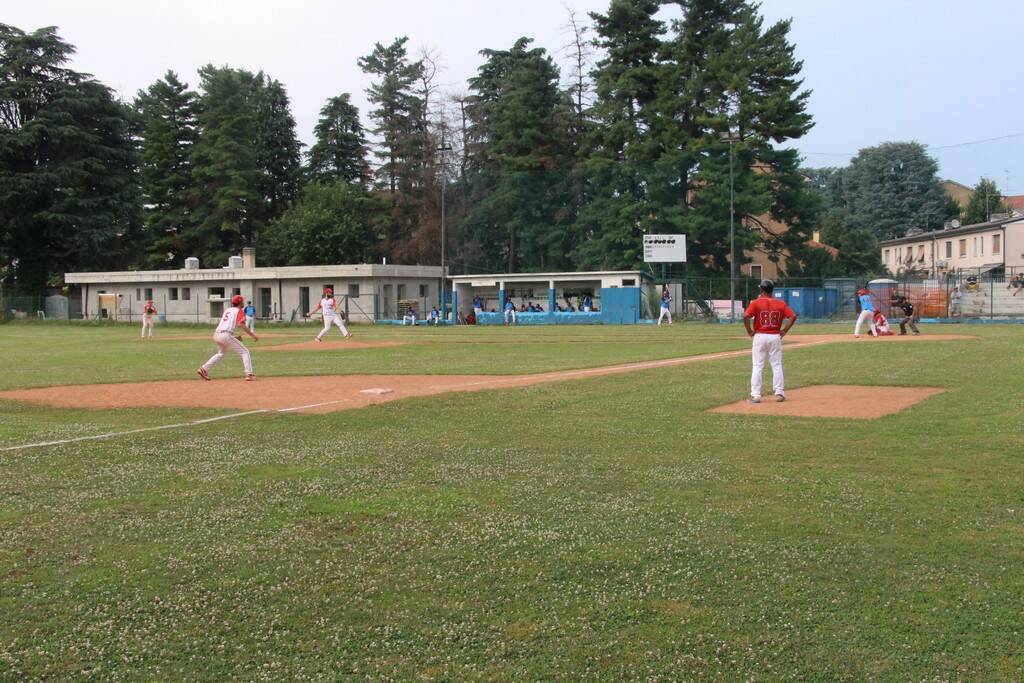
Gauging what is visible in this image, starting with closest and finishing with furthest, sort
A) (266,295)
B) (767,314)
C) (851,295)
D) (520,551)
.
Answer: (520,551) < (767,314) < (851,295) < (266,295)

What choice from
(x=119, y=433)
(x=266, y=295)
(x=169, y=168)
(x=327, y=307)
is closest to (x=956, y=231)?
(x=266, y=295)

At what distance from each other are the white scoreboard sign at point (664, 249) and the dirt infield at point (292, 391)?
3783 cm

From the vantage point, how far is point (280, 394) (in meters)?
15.3

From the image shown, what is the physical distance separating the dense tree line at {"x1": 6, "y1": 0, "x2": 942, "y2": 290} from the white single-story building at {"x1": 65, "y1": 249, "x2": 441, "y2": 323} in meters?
4.71

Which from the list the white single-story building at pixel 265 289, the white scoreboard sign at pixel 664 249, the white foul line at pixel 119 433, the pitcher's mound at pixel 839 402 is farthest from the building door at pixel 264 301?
the pitcher's mound at pixel 839 402

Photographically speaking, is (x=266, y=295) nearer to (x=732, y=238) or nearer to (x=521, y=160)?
(x=521, y=160)

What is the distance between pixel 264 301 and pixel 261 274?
8.83ft

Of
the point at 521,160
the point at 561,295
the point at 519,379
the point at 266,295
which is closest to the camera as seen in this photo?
the point at 519,379

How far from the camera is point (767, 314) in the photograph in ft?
44.5

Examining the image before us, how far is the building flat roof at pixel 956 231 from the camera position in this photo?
65981 millimetres

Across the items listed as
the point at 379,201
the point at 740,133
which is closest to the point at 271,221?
the point at 379,201

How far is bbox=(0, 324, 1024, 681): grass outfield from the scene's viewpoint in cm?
424

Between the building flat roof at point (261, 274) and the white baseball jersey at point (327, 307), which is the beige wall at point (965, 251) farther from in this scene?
the white baseball jersey at point (327, 307)

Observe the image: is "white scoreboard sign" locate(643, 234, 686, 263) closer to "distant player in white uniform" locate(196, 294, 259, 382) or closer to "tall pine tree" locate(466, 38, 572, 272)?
"tall pine tree" locate(466, 38, 572, 272)
